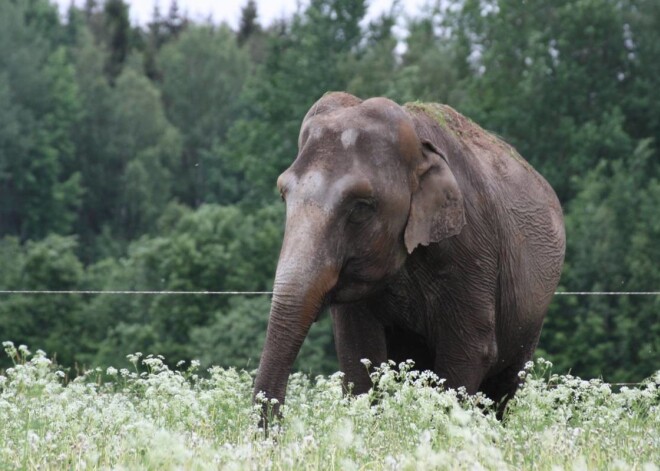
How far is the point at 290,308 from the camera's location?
9.81 metres

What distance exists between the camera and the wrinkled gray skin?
9992 millimetres

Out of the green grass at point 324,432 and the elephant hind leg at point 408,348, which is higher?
the green grass at point 324,432

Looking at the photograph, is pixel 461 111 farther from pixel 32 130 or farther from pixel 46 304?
pixel 32 130

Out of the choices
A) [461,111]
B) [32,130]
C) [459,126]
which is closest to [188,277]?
[461,111]

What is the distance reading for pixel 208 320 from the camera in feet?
189

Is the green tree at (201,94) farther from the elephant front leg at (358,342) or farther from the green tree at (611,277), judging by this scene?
the elephant front leg at (358,342)

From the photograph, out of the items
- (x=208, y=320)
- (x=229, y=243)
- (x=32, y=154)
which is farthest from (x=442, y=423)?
(x=32, y=154)

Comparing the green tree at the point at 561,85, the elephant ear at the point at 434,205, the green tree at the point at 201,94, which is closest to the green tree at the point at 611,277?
the green tree at the point at 561,85

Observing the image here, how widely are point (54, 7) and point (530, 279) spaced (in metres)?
89.9

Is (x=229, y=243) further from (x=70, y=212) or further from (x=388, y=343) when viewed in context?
(x=388, y=343)

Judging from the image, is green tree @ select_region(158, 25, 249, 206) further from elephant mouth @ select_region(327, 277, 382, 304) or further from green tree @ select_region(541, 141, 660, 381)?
elephant mouth @ select_region(327, 277, 382, 304)

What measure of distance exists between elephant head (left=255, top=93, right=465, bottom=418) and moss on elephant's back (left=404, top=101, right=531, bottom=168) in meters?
0.59

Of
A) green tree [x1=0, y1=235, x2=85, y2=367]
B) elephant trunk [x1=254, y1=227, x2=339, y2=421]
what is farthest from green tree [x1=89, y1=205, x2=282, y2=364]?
elephant trunk [x1=254, y1=227, x2=339, y2=421]

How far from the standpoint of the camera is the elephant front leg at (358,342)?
36.4 feet
